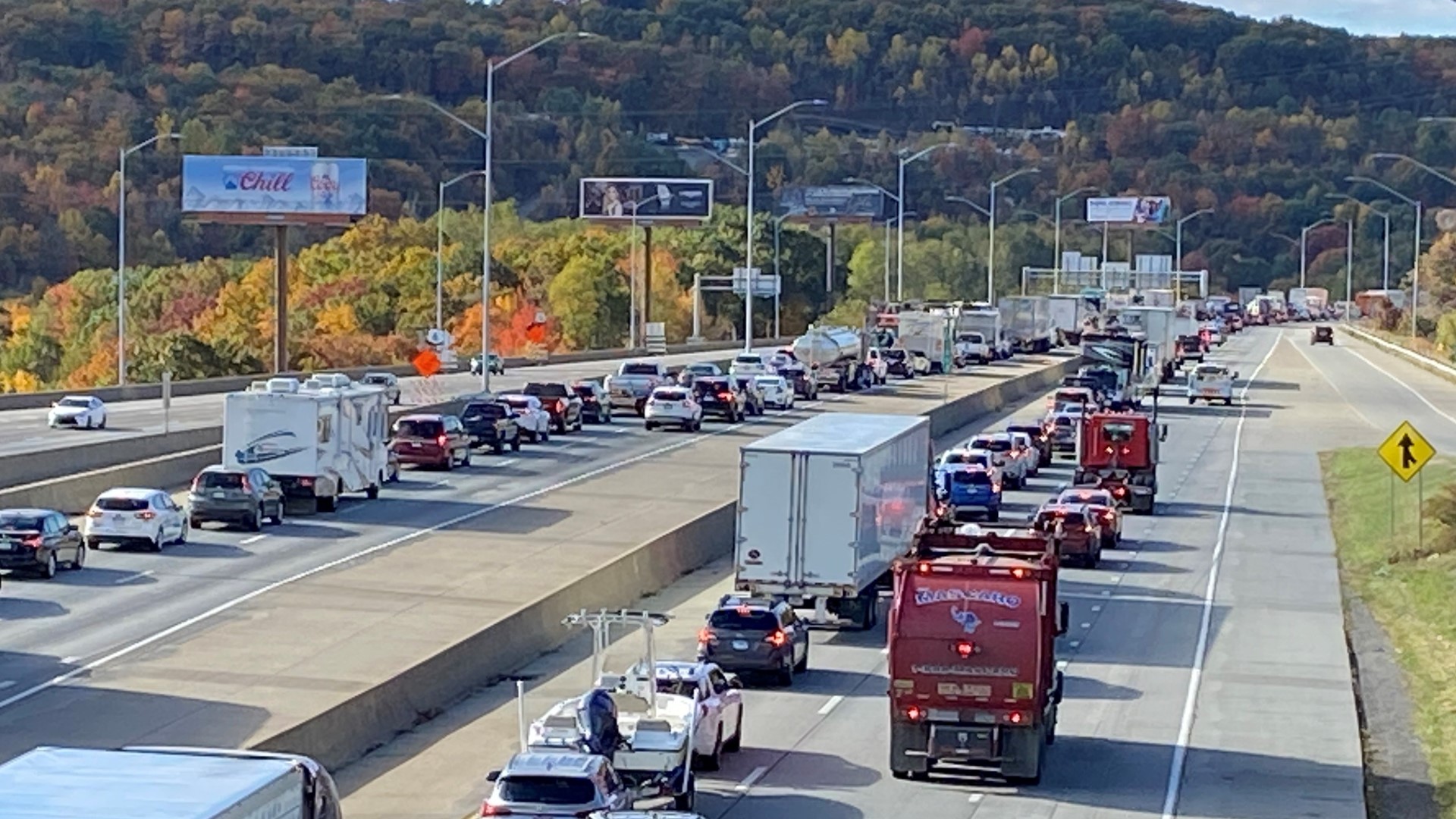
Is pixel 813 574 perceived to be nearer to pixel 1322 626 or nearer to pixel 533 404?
pixel 1322 626

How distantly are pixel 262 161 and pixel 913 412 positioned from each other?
3505cm

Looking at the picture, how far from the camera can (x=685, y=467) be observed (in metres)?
64.0

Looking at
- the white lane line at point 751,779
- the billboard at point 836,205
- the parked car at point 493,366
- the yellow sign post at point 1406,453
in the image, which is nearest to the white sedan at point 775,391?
the parked car at point 493,366

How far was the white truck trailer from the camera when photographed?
14.8m

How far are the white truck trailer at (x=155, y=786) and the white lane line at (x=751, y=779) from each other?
362 inches

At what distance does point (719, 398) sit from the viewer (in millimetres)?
78688

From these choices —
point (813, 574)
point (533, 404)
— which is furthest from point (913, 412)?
point (813, 574)

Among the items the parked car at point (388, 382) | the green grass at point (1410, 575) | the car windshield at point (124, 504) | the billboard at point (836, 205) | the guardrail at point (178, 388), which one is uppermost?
the billboard at point (836, 205)

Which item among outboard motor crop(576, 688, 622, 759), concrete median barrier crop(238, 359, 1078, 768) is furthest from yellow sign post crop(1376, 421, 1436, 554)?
outboard motor crop(576, 688, 622, 759)

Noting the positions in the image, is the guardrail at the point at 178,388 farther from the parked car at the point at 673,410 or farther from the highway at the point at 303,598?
the highway at the point at 303,598

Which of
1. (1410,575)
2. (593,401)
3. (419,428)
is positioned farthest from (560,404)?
(1410,575)

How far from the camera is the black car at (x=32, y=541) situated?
4188 cm

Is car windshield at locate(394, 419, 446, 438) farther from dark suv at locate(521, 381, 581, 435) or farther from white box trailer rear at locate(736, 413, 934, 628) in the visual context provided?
white box trailer rear at locate(736, 413, 934, 628)

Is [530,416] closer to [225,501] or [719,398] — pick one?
[719,398]
